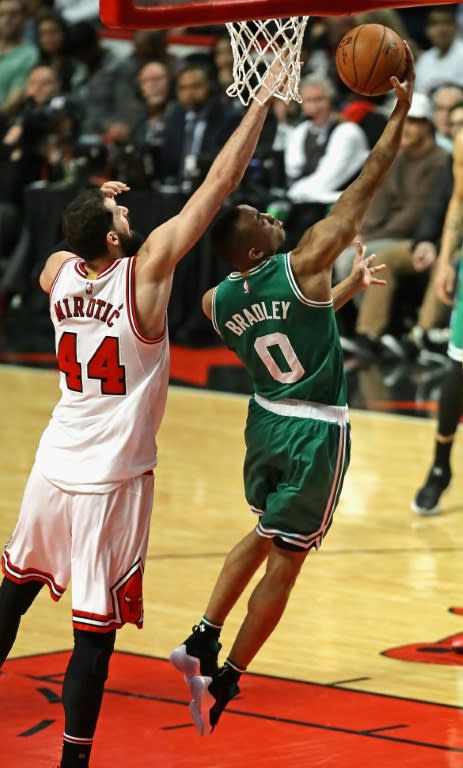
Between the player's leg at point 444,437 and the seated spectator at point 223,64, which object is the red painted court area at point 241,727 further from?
the seated spectator at point 223,64

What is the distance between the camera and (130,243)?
4793 mm

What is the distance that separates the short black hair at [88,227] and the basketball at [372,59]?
1017 millimetres

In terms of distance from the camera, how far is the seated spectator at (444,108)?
12953 mm

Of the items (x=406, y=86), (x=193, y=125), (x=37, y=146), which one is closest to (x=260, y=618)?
(x=406, y=86)

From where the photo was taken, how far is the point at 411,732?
4992 millimetres

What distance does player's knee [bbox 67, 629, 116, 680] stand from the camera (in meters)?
4.43

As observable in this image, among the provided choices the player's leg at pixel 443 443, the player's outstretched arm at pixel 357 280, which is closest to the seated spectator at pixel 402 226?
the player's leg at pixel 443 443

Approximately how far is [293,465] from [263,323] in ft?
1.52

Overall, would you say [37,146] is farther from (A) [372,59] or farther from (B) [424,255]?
(A) [372,59]

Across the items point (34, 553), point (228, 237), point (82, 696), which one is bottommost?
point (82, 696)

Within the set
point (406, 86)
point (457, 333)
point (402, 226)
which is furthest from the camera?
point (402, 226)

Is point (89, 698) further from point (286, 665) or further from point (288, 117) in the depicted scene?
point (288, 117)

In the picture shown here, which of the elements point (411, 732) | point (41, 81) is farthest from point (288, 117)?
point (411, 732)

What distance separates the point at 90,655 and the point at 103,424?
2.17ft
